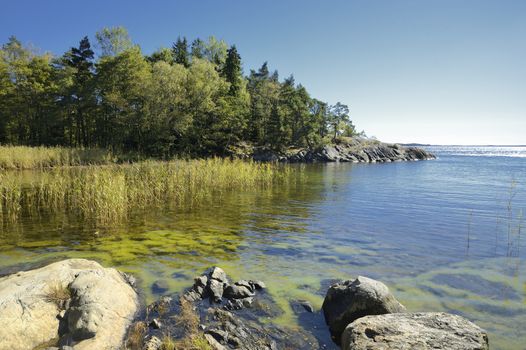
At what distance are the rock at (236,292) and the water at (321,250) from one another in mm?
534

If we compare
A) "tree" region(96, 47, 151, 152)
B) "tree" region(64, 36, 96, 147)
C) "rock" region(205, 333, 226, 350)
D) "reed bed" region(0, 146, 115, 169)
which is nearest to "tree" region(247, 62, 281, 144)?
"tree" region(96, 47, 151, 152)

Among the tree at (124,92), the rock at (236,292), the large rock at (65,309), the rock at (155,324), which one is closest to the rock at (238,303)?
the rock at (236,292)

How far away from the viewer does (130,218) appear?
11344mm

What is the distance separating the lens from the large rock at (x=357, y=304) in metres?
4.75

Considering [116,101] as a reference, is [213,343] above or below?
below

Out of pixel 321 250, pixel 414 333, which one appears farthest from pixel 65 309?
pixel 321 250

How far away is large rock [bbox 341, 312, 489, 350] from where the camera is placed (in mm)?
3812

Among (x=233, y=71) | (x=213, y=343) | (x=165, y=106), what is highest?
(x=233, y=71)

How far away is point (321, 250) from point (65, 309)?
5.85 meters

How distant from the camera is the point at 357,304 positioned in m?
4.84

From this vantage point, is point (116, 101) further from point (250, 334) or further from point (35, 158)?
point (250, 334)

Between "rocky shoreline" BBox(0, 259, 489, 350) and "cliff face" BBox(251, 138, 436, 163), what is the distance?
4057cm

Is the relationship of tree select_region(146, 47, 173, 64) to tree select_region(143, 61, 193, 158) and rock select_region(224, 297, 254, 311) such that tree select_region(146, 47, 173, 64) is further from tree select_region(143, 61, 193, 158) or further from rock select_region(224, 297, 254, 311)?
rock select_region(224, 297, 254, 311)

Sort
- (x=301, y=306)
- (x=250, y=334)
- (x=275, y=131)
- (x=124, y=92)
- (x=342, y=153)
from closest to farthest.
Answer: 1. (x=250, y=334)
2. (x=301, y=306)
3. (x=124, y=92)
4. (x=275, y=131)
5. (x=342, y=153)
